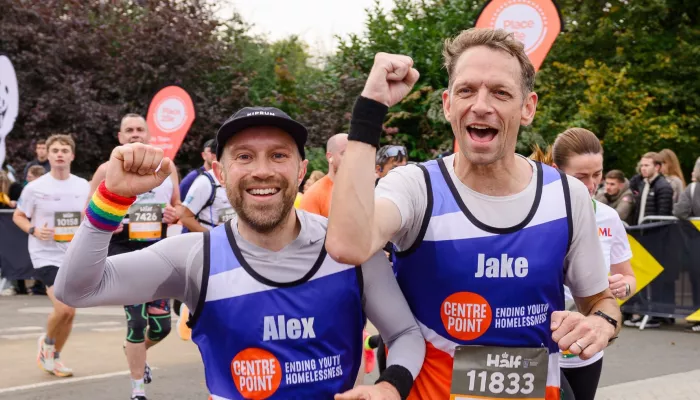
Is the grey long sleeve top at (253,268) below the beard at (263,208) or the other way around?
below

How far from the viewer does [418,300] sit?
2904 millimetres

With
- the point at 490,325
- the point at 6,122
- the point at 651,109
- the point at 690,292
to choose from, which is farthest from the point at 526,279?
the point at 651,109

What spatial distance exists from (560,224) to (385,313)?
0.64m

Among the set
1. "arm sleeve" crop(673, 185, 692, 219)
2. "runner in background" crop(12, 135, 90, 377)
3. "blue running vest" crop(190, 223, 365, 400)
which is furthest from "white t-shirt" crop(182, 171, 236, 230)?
"arm sleeve" crop(673, 185, 692, 219)

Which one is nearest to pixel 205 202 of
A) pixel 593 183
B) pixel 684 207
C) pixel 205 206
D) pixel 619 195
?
pixel 205 206

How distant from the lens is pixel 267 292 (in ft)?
9.30

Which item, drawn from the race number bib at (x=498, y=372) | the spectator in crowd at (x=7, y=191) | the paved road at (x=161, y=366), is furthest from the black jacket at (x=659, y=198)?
the spectator in crowd at (x=7, y=191)

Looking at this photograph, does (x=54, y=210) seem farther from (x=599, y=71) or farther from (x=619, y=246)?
(x=599, y=71)

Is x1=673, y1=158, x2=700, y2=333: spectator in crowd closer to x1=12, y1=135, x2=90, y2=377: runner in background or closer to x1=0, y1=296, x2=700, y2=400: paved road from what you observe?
x1=0, y1=296, x2=700, y2=400: paved road

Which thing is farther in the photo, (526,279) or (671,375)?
(671,375)

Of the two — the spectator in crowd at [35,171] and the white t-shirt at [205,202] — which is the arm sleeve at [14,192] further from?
the white t-shirt at [205,202]

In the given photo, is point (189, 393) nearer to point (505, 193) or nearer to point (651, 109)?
point (505, 193)

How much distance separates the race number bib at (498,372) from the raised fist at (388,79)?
891mm

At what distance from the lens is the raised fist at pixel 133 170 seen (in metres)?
2.59
